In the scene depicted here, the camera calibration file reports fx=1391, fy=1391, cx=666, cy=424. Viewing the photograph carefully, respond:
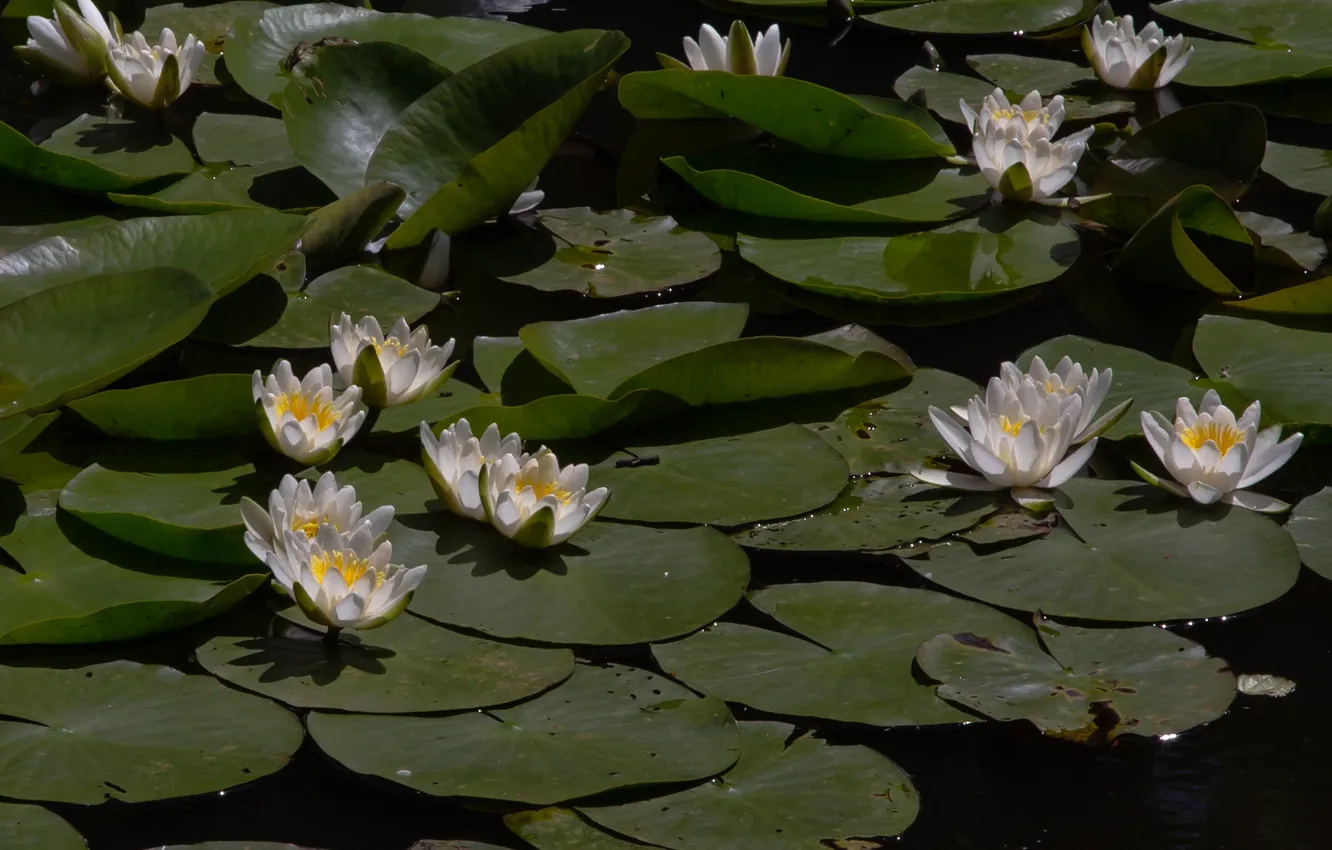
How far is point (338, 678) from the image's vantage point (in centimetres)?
200

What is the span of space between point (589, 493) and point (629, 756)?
1.70 ft

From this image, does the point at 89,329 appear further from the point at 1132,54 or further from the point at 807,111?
the point at 1132,54

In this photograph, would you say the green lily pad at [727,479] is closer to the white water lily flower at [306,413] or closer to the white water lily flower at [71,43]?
the white water lily flower at [306,413]

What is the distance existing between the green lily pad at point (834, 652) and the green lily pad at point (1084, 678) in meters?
0.04

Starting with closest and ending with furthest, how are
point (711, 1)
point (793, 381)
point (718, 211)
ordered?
point (793, 381) → point (718, 211) → point (711, 1)

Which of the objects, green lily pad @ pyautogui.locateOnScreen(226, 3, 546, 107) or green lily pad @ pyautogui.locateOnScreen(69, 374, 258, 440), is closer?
green lily pad @ pyautogui.locateOnScreen(69, 374, 258, 440)

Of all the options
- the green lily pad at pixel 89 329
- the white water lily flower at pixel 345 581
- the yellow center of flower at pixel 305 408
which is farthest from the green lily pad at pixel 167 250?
the white water lily flower at pixel 345 581

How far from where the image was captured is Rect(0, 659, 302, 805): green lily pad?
1812 millimetres

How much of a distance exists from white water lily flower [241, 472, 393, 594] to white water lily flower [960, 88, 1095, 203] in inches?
75.6

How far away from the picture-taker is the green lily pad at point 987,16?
4.51 metres

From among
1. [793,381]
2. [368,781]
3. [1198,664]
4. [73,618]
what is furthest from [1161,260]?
[73,618]

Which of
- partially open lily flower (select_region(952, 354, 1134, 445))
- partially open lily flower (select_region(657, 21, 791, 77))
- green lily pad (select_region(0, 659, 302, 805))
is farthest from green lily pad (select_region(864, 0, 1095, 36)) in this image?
green lily pad (select_region(0, 659, 302, 805))

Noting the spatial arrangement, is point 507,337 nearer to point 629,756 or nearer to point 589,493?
point 589,493

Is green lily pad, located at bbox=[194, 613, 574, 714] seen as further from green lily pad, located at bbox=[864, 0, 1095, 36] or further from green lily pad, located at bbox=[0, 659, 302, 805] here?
green lily pad, located at bbox=[864, 0, 1095, 36]
